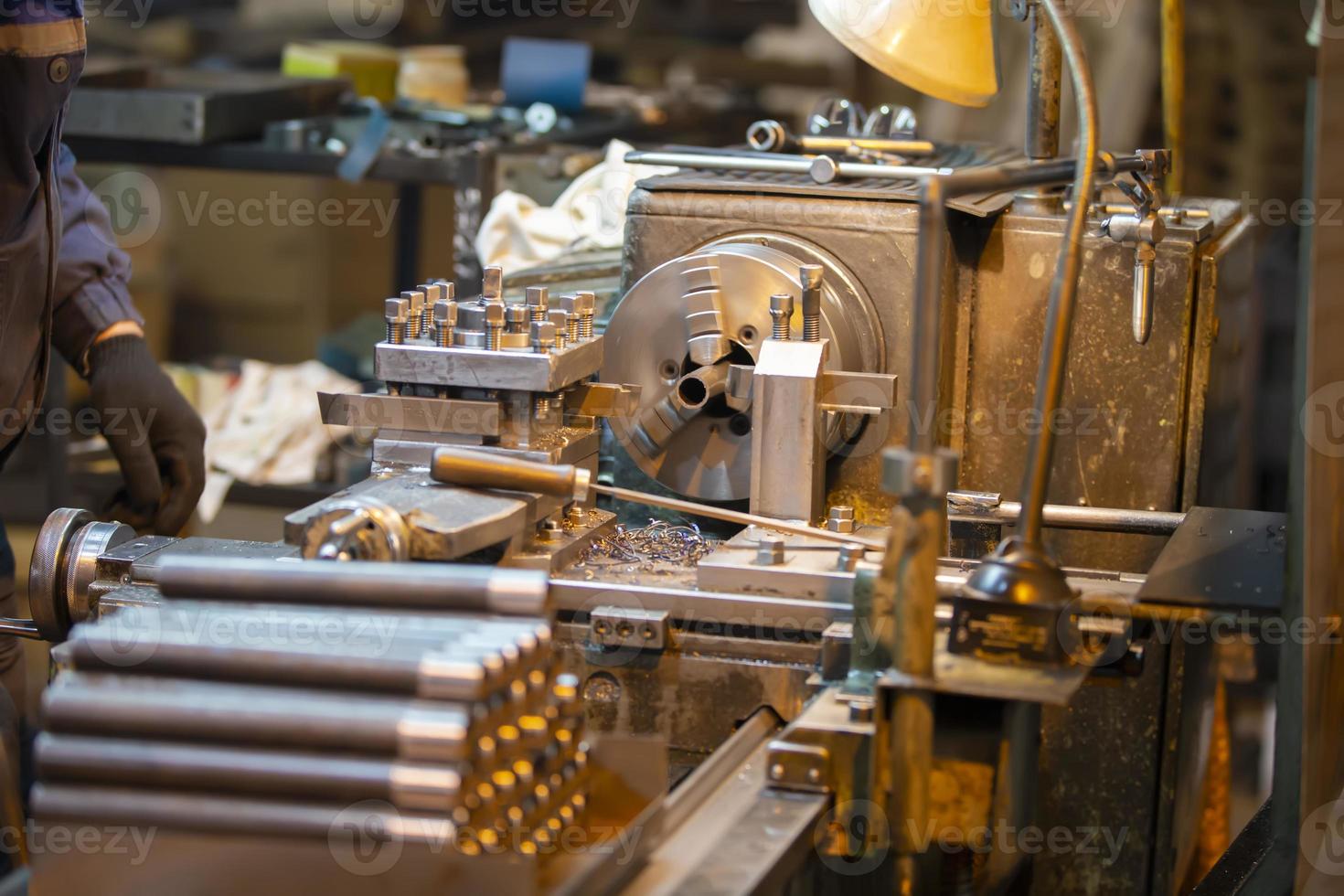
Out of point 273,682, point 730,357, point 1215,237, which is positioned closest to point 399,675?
point 273,682

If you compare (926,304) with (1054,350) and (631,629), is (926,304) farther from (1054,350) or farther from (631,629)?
(631,629)

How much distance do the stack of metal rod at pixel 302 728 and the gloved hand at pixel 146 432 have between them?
1.27m

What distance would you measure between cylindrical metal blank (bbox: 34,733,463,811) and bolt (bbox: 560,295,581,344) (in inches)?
25.9

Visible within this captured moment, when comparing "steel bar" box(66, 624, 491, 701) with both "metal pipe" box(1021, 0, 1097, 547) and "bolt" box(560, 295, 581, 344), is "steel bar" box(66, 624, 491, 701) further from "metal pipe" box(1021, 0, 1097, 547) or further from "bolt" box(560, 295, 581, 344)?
"bolt" box(560, 295, 581, 344)

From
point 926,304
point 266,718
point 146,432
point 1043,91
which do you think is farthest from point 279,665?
point 146,432

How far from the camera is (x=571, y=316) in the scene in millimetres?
1570

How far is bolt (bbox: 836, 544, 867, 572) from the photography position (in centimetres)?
139

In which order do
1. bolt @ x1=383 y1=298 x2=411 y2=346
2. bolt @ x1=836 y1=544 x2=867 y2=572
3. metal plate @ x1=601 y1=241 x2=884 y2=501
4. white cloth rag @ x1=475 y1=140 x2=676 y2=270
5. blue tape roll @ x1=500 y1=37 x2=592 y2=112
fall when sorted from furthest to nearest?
blue tape roll @ x1=500 y1=37 x2=592 y2=112
white cloth rag @ x1=475 y1=140 x2=676 y2=270
metal plate @ x1=601 y1=241 x2=884 y2=501
bolt @ x1=383 y1=298 x2=411 y2=346
bolt @ x1=836 y1=544 x2=867 y2=572

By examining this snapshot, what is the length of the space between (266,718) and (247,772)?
35mm

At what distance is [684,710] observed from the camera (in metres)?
1.42

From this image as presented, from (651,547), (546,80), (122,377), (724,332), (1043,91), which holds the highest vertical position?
(546,80)

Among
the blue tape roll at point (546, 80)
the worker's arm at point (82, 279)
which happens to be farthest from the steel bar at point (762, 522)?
the blue tape roll at point (546, 80)

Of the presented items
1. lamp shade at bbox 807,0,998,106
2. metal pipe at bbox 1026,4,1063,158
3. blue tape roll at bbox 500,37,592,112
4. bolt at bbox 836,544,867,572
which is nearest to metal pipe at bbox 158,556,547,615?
bolt at bbox 836,544,867,572

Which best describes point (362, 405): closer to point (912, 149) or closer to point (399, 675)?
point (399, 675)
